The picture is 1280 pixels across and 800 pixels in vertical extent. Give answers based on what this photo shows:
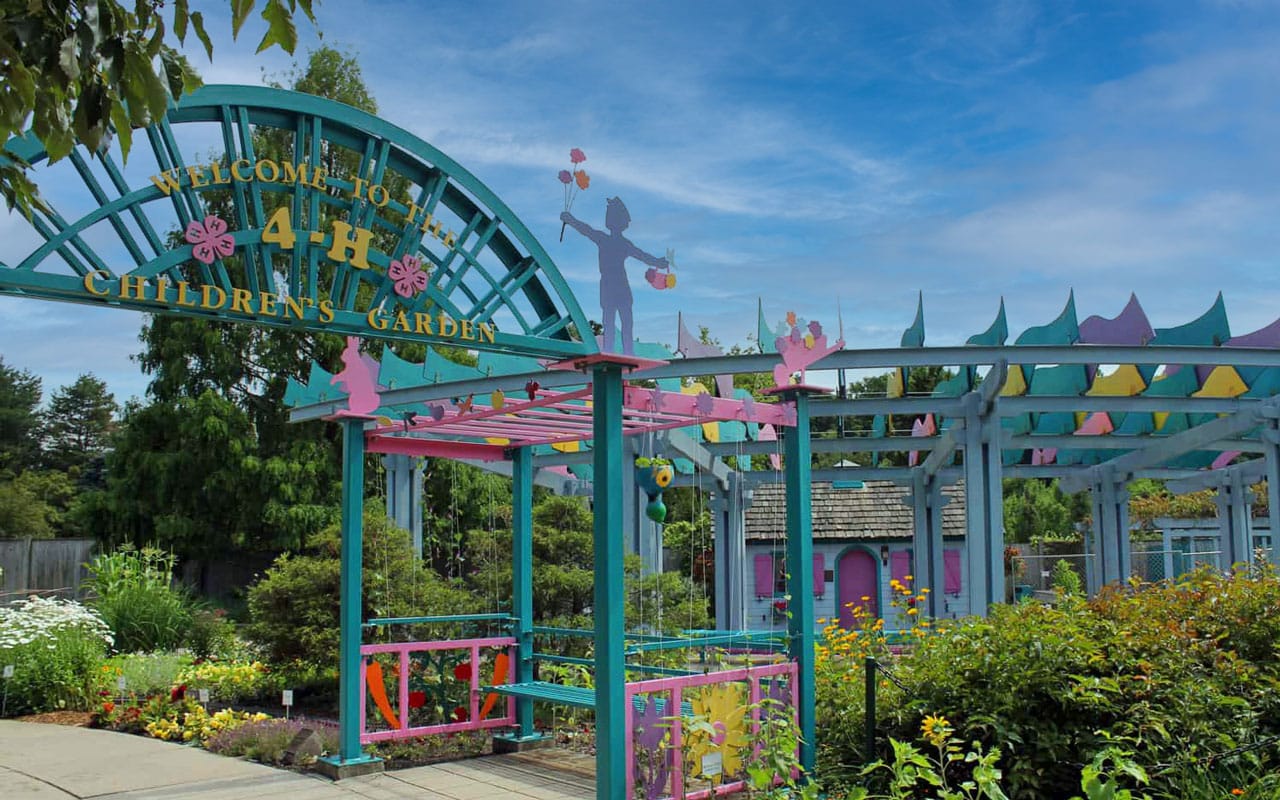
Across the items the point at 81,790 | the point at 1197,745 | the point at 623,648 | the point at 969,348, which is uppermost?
the point at 969,348

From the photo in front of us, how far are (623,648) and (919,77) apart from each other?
5.07 meters

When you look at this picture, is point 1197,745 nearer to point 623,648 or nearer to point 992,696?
point 992,696

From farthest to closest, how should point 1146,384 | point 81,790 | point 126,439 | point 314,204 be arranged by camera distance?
point 126,439, point 1146,384, point 81,790, point 314,204

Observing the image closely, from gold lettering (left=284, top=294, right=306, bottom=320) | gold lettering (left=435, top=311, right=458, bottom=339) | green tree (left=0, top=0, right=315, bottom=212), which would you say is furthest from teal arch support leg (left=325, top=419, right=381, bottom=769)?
green tree (left=0, top=0, right=315, bottom=212)

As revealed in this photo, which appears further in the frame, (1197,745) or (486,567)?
(486,567)

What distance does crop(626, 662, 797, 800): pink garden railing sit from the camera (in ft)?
22.8

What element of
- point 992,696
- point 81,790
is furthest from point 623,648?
point 81,790

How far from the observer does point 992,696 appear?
7.03m

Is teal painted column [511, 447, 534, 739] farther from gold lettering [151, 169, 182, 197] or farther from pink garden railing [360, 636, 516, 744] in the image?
gold lettering [151, 169, 182, 197]

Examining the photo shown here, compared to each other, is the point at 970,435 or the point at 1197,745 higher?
the point at 970,435

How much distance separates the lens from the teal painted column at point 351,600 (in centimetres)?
873

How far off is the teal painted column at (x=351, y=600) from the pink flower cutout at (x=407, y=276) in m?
2.83

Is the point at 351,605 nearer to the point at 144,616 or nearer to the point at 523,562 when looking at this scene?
the point at 523,562

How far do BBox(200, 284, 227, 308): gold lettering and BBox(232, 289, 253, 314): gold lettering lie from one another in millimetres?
50
